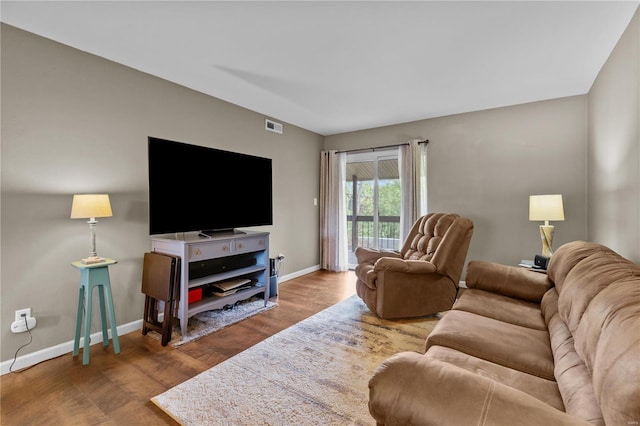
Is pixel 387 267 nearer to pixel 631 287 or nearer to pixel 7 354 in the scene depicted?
pixel 631 287

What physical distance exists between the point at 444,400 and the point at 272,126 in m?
3.97

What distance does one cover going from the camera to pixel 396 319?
298 cm

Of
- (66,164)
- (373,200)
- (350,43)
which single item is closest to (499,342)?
(350,43)

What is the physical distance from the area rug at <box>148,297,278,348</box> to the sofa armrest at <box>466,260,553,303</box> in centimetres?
216

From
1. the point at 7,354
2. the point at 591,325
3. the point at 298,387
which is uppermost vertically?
the point at 591,325

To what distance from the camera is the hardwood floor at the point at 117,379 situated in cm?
166

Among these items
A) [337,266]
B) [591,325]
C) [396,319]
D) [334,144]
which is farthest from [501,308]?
[334,144]

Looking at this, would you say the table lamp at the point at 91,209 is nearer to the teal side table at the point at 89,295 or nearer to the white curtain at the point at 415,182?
the teal side table at the point at 89,295

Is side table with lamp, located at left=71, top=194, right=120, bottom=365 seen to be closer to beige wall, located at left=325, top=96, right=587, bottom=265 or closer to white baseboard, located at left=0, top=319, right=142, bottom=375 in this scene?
white baseboard, located at left=0, top=319, right=142, bottom=375

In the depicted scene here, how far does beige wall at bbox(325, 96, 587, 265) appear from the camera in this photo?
341 cm

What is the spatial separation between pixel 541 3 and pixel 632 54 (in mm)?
781

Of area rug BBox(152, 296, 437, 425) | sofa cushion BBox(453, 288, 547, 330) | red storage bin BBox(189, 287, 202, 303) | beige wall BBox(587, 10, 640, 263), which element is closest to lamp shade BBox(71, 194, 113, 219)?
red storage bin BBox(189, 287, 202, 303)

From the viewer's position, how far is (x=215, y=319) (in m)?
3.00

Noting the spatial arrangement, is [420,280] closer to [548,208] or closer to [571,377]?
[548,208]
